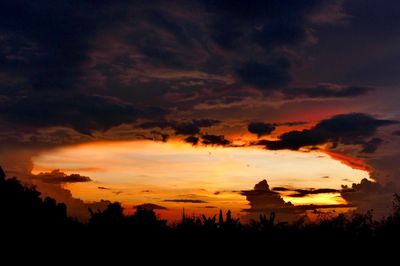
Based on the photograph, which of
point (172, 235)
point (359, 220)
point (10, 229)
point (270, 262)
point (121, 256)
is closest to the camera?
point (270, 262)

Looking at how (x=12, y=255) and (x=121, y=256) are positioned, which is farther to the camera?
(x=12, y=255)

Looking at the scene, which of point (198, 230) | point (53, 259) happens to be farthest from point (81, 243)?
point (198, 230)

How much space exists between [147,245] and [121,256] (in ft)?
9.56

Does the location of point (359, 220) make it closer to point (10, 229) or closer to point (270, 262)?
point (270, 262)

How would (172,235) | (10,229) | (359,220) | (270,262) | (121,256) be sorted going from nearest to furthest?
1. (270,262)
2. (121,256)
3. (172,235)
4. (10,229)
5. (359,220)

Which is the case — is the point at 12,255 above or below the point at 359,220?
A: below

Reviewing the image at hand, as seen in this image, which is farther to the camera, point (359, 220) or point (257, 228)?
point (359, 220)

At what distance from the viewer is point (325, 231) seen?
64938 mm

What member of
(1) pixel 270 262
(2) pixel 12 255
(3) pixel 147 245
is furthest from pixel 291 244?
(2) pixel 12 255

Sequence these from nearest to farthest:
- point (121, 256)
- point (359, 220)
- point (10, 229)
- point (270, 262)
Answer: point (270, 262) → point (121, 256) → point (10, 229) → point (359, 220)

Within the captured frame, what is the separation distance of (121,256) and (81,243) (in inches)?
320

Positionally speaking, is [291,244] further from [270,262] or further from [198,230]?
[198,230]

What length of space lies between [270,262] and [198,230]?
8.94 metres

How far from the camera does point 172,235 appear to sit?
203 ft
